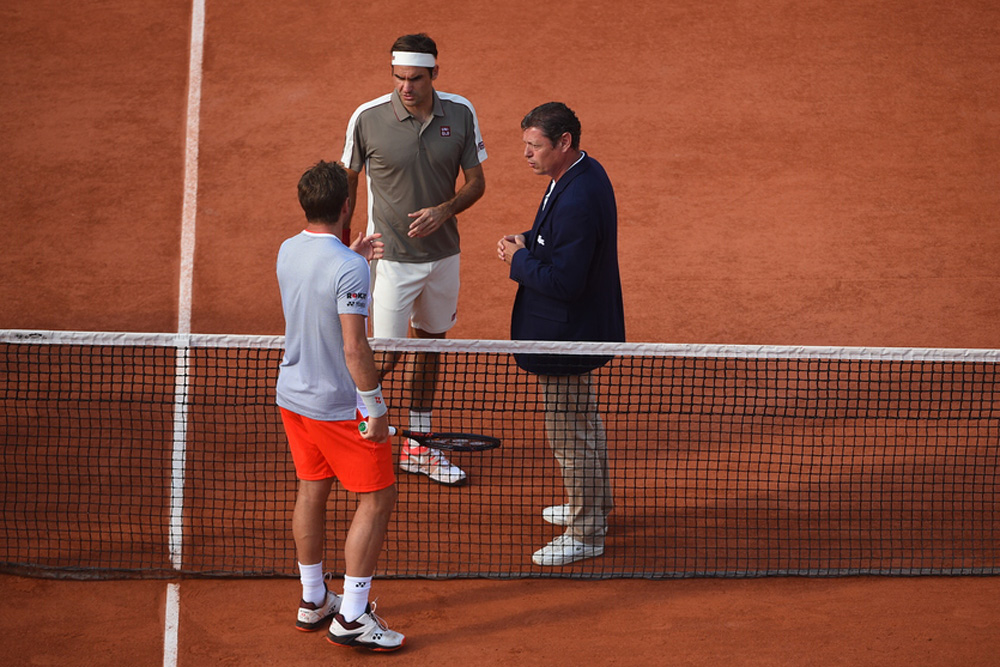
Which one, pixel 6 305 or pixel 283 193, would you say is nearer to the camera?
pixel 6 305

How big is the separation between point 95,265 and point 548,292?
5.26 meters

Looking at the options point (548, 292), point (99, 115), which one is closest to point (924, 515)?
point (548, 292)

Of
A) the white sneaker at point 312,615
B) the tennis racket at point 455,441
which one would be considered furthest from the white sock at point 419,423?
the white sneaker at point 312,615

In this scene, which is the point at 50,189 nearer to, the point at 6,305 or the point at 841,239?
the point at 6,305

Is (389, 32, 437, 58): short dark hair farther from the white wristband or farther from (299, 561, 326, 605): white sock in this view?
(299, 561, 326, 605): white sock

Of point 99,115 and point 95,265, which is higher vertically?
point 99,115

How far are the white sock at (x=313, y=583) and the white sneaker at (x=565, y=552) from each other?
132cm

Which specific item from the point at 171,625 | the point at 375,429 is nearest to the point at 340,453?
the point at 375,429

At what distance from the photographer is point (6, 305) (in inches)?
341

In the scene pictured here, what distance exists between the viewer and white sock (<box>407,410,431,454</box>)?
6883 millimetres

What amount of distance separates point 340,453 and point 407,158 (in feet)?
7.38

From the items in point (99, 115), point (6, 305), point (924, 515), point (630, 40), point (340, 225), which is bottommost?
point (924, 515)

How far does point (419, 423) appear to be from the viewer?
22.6 ft

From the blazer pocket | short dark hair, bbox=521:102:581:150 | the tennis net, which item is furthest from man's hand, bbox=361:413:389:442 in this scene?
short dark hair, bbox=521:102:581:150
